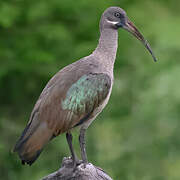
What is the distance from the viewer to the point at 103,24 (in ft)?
23.7

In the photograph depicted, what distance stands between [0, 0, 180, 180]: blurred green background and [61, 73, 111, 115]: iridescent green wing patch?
11.2 ft

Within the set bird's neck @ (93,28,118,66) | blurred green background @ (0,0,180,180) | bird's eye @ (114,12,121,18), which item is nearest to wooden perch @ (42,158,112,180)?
bird's neck @ (93,28,118,66)

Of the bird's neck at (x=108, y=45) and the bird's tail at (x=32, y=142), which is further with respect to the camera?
the bird's neck at (x=108, y=45)

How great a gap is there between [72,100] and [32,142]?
0.63m

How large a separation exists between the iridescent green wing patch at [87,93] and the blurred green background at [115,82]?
134 inches

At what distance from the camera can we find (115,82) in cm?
1209

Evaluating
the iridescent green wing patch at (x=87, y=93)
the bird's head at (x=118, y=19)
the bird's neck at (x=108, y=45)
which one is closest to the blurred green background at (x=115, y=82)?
the bird's neck at (x=108, y=45)

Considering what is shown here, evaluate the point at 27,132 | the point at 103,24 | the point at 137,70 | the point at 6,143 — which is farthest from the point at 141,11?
the point at 27,132

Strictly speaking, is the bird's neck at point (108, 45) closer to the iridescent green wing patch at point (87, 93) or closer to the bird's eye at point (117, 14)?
the bird's eye at point (117, 14)

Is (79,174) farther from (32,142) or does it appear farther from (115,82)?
(115,82)

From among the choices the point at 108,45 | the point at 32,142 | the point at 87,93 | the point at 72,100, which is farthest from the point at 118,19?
the point at 32,142

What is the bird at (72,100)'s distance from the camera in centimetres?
647

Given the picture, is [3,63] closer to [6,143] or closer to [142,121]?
[6,143]

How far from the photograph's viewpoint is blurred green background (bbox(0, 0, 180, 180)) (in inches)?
424
